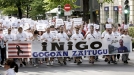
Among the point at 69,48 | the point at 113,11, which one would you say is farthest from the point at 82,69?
the point at 113,11

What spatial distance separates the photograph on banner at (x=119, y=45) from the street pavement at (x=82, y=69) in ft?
1.97

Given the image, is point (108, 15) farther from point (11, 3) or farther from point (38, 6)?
point (11, 3)

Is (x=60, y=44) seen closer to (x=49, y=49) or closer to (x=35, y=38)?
(x=49, y=49)

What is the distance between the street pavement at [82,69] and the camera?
Result: 52.3 ft

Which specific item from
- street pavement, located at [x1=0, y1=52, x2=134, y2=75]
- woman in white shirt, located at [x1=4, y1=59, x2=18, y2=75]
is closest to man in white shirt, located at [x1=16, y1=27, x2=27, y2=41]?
street pavement, located at [x1=0, y1=52, x2=134, y2=75]

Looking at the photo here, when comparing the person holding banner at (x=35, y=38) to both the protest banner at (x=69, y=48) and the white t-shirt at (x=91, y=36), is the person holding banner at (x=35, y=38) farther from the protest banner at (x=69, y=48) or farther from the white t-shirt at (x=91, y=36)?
the white t-shirt at (x=91, y=36)

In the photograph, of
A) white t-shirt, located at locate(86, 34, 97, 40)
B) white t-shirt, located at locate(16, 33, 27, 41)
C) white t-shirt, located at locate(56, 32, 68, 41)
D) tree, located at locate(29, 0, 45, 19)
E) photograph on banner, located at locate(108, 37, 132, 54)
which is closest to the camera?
white t-shirt, located at locate(16, 33, 27, 41)

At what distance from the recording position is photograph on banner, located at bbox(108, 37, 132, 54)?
1894cm

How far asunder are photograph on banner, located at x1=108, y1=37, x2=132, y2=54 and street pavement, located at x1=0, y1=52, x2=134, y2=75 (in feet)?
1.97

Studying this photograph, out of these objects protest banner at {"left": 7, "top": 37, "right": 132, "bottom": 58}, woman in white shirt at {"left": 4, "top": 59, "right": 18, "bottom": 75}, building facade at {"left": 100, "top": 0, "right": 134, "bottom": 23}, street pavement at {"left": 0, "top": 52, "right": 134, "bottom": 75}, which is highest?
building facade at {"left": 100, "top": 0, "right": 134, "bottom": 23}

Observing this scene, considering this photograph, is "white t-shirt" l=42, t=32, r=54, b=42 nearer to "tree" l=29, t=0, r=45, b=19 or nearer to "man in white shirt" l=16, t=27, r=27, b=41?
"man in white shirt" l=16, t=27, r=27, b=41

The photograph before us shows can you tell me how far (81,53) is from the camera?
18.7 m

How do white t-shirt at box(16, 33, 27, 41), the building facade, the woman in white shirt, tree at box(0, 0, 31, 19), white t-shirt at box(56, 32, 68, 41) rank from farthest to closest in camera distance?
tree at box(0, 0, 31, 19)
the building facade
white t-shirt at box(56, 32, 68, 41)
white t-shirt at box(16, 33, 27, 41)
the woman in white shirt

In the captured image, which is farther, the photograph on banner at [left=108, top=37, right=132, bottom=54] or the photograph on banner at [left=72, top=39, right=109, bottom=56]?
the photograph on banner at [left=108, top=37, right=132, bottom=54]
